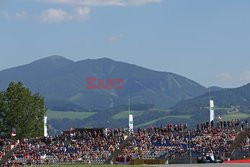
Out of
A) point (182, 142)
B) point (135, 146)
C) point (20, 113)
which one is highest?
point (20, 113)

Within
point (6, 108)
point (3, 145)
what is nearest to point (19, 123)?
point (6, 108)

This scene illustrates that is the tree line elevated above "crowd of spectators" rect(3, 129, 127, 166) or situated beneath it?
elevated above

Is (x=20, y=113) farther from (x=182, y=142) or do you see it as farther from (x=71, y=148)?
(x=182, y=142)

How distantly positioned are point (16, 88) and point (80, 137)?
150 feet

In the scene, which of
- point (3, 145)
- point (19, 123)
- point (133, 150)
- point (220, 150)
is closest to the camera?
point (220, 150)

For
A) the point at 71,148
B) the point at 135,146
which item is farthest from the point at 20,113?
the point at 135,146

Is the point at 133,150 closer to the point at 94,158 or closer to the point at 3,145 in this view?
the point at 94,158

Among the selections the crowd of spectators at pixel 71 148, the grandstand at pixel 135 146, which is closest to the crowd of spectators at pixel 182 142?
the grandstand at pixel 135 146

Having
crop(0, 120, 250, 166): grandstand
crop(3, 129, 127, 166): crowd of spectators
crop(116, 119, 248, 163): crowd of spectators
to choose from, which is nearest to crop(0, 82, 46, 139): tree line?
crop(0, 120, 250, 166): grandstand

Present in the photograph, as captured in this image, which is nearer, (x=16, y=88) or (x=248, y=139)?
(x=248, y=139)

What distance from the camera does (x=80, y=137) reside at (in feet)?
344

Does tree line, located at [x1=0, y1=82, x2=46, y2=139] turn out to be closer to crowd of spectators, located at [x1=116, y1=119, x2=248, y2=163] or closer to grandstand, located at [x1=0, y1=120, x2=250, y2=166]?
grandstand, located at [x1=0, y1=120, x2=250, y2=166]

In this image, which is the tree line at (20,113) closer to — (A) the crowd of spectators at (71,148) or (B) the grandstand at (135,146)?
(B) the grandstand at (135,146)

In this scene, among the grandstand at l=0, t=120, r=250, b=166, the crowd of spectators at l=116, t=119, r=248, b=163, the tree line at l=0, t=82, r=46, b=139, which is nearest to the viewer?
the grandstand at l=0, t=120, r=250, b=166
